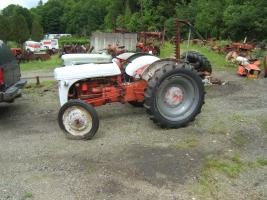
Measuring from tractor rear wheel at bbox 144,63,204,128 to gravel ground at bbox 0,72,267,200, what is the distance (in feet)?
0.74

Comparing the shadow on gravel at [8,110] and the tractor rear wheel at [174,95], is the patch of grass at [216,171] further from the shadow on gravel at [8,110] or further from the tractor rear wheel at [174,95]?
the shadow on gravel at [8,110]

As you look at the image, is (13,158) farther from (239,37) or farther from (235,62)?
(239,37)

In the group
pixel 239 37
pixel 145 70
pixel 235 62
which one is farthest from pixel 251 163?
pixel 239 37

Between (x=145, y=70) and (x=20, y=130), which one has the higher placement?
(x=145, y=70)

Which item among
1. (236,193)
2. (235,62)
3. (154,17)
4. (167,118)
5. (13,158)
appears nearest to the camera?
(236,193)

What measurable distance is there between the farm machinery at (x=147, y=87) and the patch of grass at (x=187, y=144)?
711 mm

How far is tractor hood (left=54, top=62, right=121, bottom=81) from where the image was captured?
7.43m

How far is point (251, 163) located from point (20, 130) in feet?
14.0

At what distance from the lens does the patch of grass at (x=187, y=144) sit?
6.47 meters

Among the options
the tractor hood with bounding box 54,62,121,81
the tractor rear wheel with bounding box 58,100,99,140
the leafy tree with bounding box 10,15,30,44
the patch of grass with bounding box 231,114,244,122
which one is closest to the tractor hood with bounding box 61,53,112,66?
A: the tractor hood with bounding box 54,62,121,81

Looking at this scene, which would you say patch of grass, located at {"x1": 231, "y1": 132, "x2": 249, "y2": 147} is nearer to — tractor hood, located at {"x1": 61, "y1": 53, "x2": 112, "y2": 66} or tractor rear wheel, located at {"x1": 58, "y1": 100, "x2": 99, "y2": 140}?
tractor rear wheel, located at {"x1": 58, "y1": 100, "x2": 99, "y2": 140}

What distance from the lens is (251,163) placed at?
5766mm

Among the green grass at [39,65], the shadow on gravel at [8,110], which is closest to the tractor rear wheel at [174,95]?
the shadow on gravel at [8,110]

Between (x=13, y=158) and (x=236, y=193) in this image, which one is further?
(x=13, y=158)
